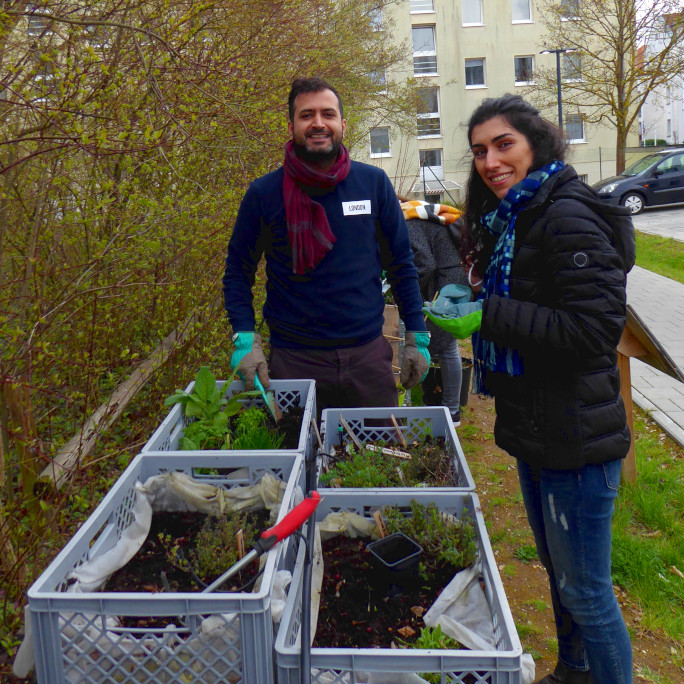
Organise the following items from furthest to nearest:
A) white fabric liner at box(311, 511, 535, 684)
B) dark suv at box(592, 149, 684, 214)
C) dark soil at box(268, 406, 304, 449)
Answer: dark suv at box(592, 149, 684, 214), dark soil at box(268, 406, 304, 449), white fabric liner at box(311, 511, 535, 684)

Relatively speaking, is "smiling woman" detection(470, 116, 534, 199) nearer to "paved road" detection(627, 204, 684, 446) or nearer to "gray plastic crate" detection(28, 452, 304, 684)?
"gray plastic crate" detection(28, 452, 304, 684)

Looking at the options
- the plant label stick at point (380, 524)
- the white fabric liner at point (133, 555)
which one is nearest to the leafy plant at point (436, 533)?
the plant label stick at point (380, 524)

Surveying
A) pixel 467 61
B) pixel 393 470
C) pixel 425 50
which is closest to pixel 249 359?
pixel 393 470

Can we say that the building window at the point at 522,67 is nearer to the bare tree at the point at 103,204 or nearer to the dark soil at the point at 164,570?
the bare tree at the point at 103,204

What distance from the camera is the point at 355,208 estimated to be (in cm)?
299

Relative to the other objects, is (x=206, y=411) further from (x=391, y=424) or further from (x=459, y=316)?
(x=459, y=316)

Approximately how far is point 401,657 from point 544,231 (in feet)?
3.80

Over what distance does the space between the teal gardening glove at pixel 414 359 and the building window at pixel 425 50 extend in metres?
33.8

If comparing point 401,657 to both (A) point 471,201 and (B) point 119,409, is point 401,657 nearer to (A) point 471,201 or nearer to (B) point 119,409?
(A) point 471,201

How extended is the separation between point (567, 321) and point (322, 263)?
1330mm

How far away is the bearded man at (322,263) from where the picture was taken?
2.90 m

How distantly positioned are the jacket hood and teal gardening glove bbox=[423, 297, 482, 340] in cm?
38

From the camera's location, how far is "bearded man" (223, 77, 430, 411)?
9.50ft

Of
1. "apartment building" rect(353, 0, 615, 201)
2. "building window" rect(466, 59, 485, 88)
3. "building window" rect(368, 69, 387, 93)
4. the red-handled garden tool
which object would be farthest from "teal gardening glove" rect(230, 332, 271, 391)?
"building window" rect(466, 59, 485, 88)
